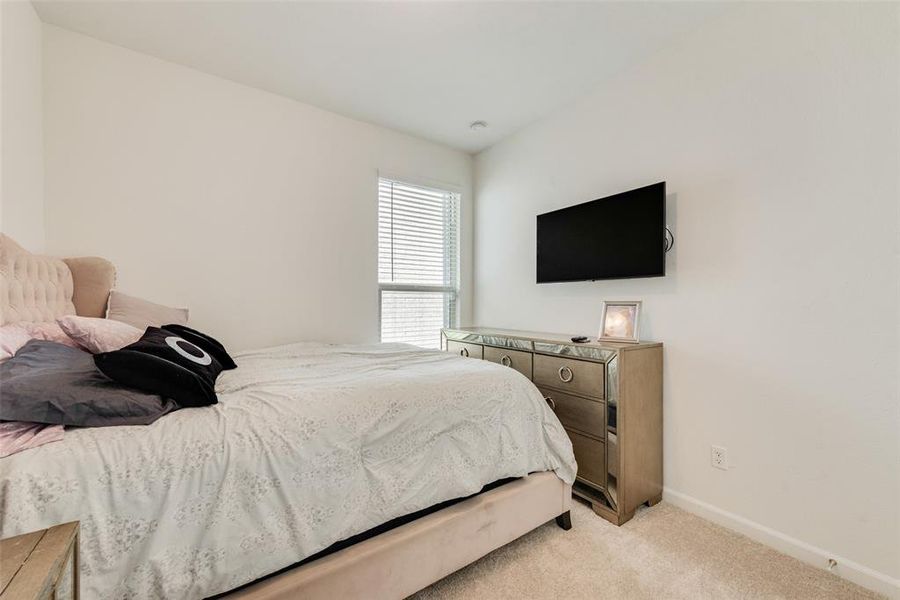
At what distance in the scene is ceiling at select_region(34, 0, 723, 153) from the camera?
1.89 metres

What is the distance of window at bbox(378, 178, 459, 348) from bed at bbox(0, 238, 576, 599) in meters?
1.42

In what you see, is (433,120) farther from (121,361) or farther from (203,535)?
(203,535)

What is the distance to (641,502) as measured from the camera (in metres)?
1.99

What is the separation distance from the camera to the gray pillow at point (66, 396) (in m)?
0.89

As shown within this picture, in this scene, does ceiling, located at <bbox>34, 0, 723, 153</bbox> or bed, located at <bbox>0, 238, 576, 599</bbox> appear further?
ceiling, located at <bbox>34, 0, 723, 153</bbox>

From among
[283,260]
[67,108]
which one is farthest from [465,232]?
[67,108]

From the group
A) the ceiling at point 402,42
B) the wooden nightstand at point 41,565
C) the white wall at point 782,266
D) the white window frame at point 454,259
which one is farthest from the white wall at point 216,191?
the white wall at point 782,266

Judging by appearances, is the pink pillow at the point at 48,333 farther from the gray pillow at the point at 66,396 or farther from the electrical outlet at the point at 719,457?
the electrical outlet at the point at 719,457

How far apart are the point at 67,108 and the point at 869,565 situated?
14.6 ft

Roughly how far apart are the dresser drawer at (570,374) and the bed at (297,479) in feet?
1.13

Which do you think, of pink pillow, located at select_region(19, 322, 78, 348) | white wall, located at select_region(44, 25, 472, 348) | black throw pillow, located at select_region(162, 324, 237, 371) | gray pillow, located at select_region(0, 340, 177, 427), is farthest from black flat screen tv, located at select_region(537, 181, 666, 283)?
pink pillow, located at select_region(19, 322, 78, 348)

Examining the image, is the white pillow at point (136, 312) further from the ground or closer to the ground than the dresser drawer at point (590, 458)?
further from the ground

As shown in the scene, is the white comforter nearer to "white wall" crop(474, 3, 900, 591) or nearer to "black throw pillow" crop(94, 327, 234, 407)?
"black throw pillow" crop(94, 327, 234, 407)

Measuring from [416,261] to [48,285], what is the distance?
2332 mm
